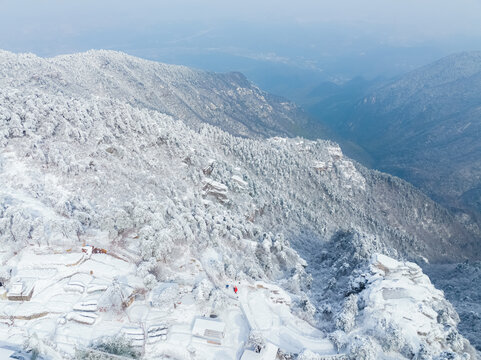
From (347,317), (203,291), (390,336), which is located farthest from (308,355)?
(203,291)

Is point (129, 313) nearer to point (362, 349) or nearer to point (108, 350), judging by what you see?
point (108, 350)

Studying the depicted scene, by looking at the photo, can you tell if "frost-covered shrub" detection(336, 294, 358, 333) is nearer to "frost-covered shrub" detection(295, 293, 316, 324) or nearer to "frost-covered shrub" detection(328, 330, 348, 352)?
"frost-covered shrub" detection(328, 330, 348, 352)

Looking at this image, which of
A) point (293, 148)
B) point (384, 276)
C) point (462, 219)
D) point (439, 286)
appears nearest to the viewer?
point (384, 276)

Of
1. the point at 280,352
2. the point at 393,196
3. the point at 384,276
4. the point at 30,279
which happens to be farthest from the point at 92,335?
the point at 393,196

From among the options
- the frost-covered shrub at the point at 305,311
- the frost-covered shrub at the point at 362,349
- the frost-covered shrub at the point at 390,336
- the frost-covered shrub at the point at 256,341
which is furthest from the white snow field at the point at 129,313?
the frost-covered shrub at the point at 390,336

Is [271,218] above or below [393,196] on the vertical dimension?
above

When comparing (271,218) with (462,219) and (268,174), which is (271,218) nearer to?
(268,174)

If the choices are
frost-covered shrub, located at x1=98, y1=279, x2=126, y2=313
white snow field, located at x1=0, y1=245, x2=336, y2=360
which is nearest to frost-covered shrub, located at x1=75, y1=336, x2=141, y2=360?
white snow field, located at x1=0, y1=245, x2=336, y2=360
